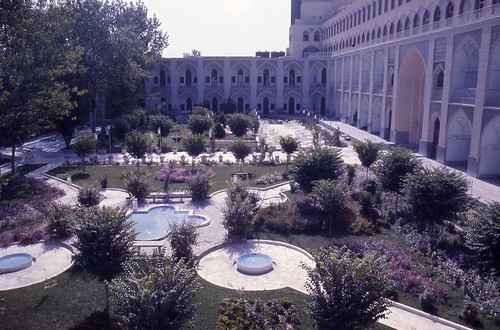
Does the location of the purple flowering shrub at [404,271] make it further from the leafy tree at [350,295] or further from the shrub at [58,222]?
the shrub at [58,222]

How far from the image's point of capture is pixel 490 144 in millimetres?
19016

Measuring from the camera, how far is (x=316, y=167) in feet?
49.0

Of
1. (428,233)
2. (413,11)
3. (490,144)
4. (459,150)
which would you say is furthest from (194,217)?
(413,11)

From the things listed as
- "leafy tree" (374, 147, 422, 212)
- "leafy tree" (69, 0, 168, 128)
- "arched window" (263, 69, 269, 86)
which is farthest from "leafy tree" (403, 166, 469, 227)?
"arched window" (263, 69, 269, 86)

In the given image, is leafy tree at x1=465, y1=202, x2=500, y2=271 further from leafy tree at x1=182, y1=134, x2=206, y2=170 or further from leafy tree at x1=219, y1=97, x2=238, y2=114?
leafy tree at x1=219, y1=97, x2=238, y2=114

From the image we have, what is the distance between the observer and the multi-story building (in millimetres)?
19250

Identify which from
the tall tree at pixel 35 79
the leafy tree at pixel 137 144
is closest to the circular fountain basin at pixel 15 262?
the tall tree at pixel 35 79

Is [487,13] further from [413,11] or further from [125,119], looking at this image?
[125,119]

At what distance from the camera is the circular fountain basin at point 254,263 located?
10.3 m

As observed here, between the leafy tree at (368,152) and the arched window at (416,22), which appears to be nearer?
the leafy tree at (368,152)

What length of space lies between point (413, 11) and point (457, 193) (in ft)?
65.0

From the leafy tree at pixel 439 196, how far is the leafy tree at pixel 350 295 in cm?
590

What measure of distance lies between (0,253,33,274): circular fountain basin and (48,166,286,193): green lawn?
6940mm

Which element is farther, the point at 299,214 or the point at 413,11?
the point at 413,11
